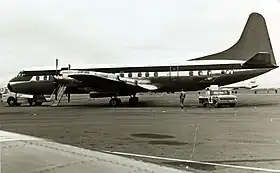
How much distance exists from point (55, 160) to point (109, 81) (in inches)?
1106

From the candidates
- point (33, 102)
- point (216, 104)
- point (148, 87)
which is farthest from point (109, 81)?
point (33, 102)

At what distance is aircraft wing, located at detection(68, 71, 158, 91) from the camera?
3014 centimetres

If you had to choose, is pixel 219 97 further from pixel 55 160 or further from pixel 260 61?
pixel 55 160

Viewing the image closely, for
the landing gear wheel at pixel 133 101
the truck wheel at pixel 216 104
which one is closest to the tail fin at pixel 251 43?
the truck wheel at pixel 216 104

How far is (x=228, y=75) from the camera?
31.0 meters

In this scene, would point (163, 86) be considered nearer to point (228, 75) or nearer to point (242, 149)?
point (228, 75)

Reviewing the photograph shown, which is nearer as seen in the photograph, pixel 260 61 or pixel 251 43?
pixel 260 61

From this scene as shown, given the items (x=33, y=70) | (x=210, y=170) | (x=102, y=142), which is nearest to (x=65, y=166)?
(x=210, y=170)

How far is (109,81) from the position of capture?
3092 cm

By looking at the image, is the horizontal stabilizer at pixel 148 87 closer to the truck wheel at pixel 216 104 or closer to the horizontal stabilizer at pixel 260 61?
the truck wheel at pixel 216 104

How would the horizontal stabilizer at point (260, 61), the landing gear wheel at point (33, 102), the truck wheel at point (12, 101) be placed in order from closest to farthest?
the horizontal stabilizer at point (260, 61)
the landing gear wheel at point (33, 102)
the truck wheel at point (12, 101)

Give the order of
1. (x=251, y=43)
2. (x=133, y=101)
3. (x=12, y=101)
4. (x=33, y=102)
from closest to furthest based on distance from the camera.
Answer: (x=133, y=101), (x=251, y=43), (x=33, y=102), (x=12, y=101)

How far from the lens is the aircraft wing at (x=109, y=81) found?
30.1 meters

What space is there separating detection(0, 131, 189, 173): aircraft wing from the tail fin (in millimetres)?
30455
